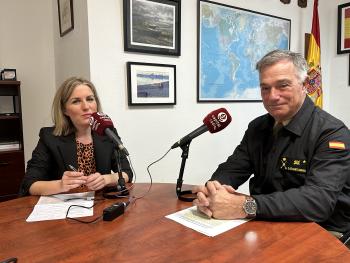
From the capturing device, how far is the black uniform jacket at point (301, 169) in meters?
1.11

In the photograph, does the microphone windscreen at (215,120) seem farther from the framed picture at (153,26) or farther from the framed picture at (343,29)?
the framed picture at (343,29)

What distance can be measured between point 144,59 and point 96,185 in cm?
122

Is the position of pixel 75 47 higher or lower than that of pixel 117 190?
higher

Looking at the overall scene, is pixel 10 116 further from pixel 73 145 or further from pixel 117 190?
pixel 117 190

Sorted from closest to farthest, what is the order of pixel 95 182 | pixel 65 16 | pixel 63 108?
pixel 95 182 → pixel 63 108 → pixel 65 16

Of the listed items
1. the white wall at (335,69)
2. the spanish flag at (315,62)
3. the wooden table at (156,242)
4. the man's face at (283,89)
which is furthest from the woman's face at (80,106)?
the white wall at (335,69)

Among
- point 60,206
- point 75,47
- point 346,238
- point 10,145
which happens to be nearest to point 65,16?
point 75,47

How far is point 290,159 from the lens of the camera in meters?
1.34

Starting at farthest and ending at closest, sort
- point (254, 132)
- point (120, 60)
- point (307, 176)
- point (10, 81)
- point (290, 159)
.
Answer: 1. point (10, 81)
2. point (120, 60)
3. point (254, 132)
4. point (290, 159)
5. point (307, 176)

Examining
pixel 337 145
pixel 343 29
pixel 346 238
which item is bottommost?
pixel 346 238

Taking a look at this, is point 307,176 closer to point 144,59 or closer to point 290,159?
point 290,159

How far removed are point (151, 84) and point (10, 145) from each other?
1.55 metres

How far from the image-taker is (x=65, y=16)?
263 centimetres

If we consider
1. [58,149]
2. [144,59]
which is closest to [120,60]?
[144,59]
